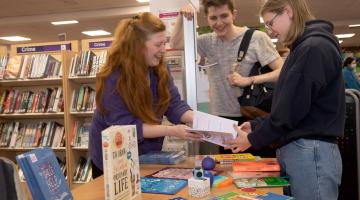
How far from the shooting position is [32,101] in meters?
4.86

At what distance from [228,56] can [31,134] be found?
342 centimetres

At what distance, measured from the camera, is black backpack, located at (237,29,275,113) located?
92.0 inches

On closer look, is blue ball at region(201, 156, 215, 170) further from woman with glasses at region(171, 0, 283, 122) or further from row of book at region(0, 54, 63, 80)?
row of book at region(0, 54, 63, 80)

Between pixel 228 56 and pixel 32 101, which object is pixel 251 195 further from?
pixel 32 101

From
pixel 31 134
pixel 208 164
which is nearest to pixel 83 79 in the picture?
pixel 31 134

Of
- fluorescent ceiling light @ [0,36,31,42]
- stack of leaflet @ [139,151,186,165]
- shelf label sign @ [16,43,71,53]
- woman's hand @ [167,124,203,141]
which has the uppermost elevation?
fluorescent ceiling light @ [0,36,31,42]

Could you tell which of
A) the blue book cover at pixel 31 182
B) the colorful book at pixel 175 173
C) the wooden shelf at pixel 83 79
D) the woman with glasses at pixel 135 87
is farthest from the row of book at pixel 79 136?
the blue book cover at pixel 31 182

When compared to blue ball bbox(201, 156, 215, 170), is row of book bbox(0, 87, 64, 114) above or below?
above

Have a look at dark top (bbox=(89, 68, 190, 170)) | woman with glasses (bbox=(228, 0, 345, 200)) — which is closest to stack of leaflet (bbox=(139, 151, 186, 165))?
dark top (bbox=(89, 68, 190, 170))

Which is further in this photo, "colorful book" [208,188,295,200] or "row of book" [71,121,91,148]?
"row of book" [71,121,91,148]

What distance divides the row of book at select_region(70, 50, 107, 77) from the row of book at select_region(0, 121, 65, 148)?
802mm

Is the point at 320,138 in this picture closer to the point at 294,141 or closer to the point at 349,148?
the point at 294,141

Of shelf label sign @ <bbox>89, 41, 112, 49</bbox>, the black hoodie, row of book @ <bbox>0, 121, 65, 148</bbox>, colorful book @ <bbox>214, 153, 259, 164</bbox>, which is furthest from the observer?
shelf label sign @ <bbox>89, 41, 112, 49</bbox>

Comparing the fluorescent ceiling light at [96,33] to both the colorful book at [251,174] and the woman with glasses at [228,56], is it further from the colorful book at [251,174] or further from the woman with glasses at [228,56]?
the colorful book at [251,174]
